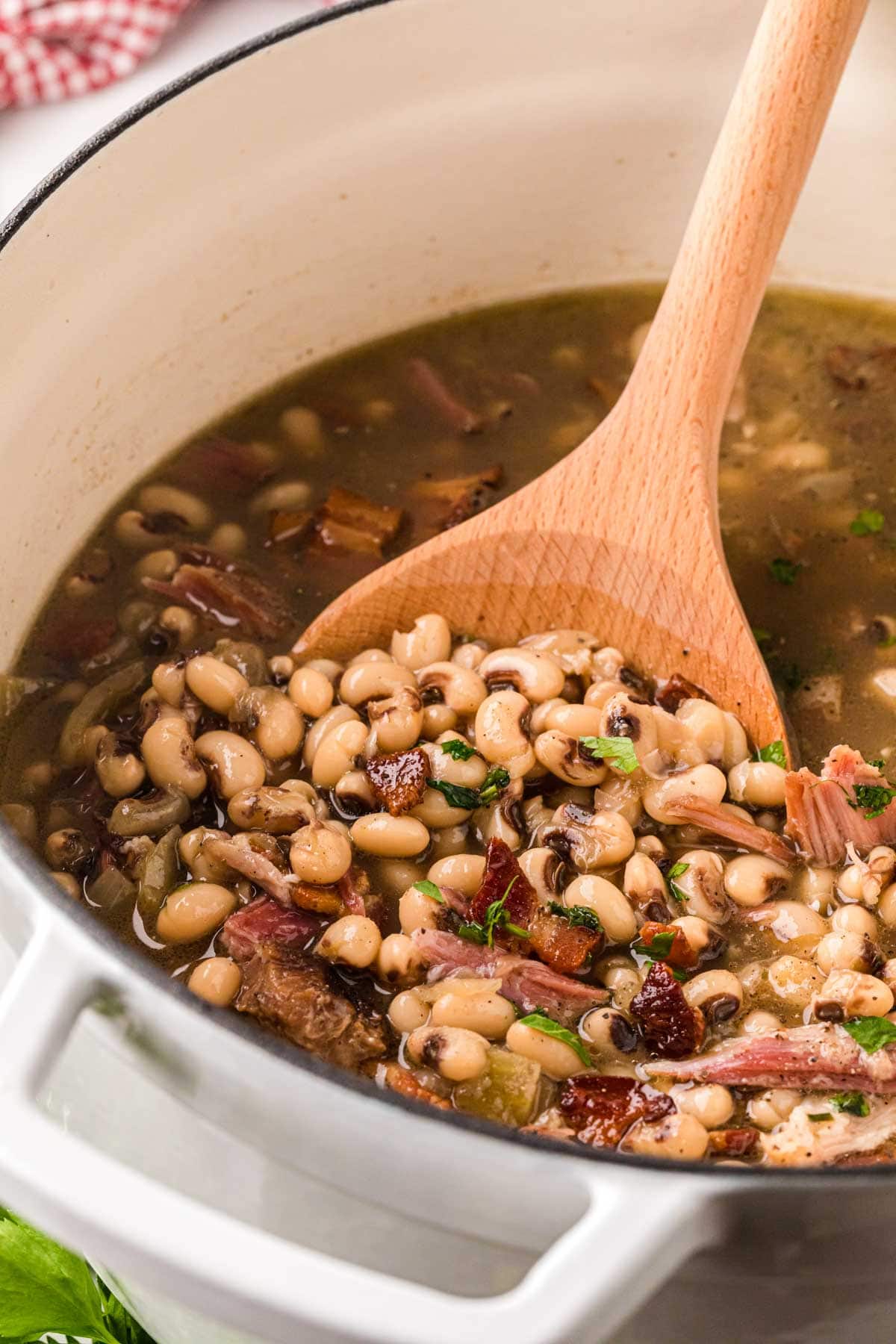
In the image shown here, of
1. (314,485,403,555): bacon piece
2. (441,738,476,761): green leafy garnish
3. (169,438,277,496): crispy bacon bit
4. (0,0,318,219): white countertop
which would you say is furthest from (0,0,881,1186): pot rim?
(0,0,318,219): white countertop

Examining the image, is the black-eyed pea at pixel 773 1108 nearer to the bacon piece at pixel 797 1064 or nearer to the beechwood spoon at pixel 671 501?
the bacon piece at pixel 797 1064

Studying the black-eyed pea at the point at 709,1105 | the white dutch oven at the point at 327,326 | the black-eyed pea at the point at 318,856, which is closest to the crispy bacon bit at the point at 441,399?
the white dutch oven at the point at 327,326

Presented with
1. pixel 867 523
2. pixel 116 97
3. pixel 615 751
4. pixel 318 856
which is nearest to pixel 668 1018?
pixel 615 751

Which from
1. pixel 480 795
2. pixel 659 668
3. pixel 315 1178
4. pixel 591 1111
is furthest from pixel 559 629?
pixel 315 1178

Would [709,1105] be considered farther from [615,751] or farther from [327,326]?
[327,326]

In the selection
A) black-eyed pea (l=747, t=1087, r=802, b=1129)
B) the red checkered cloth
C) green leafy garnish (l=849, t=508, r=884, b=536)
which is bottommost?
black-eyed pea (l=747, t=1087, r=802, b=1129)

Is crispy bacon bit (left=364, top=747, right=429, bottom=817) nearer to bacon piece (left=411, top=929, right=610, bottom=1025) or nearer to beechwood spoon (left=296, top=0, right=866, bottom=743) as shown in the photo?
bacon piece (left=411, top=929, right=610, bottom=1025)

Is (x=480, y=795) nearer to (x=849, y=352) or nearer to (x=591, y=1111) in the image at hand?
(x=591, y=1111)

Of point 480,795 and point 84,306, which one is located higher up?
point 84,306
